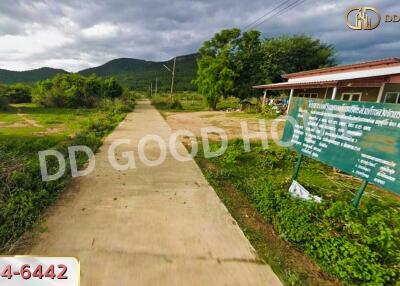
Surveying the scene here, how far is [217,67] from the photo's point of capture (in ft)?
84.8

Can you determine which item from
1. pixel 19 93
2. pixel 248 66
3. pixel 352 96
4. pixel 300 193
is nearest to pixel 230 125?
pixel 352 96

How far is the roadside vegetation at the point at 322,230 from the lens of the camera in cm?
266

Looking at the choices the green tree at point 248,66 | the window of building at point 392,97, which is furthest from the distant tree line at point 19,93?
the window of building at point 392,97

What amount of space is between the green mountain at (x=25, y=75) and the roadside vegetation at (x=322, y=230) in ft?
336

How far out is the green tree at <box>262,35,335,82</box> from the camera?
1107 inches

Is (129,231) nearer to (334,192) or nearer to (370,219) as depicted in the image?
(370,219)

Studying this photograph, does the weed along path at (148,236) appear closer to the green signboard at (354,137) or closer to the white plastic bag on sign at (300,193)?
the white plastic bag on sign at (300,193)

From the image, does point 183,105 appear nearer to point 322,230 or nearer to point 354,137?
point 354,137

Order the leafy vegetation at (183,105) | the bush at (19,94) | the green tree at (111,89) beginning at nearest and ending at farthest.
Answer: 1. the bush at (19,94)
2. the leafy vegetation at (183,105)
3. the green tree at (111,89)

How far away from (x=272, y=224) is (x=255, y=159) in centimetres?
346

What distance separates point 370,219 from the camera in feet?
10.5

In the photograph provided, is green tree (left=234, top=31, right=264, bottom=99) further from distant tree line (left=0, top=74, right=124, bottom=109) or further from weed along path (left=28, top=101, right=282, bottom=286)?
weed along path (left=28, top=101, right=282, bottom=286)

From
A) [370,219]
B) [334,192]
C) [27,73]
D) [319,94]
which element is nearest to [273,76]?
[319,94]

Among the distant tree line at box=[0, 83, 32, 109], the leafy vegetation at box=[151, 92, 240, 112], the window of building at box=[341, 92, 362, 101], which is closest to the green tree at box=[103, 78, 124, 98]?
the leafy vegetation at box=[151, 92, 240, 112]
